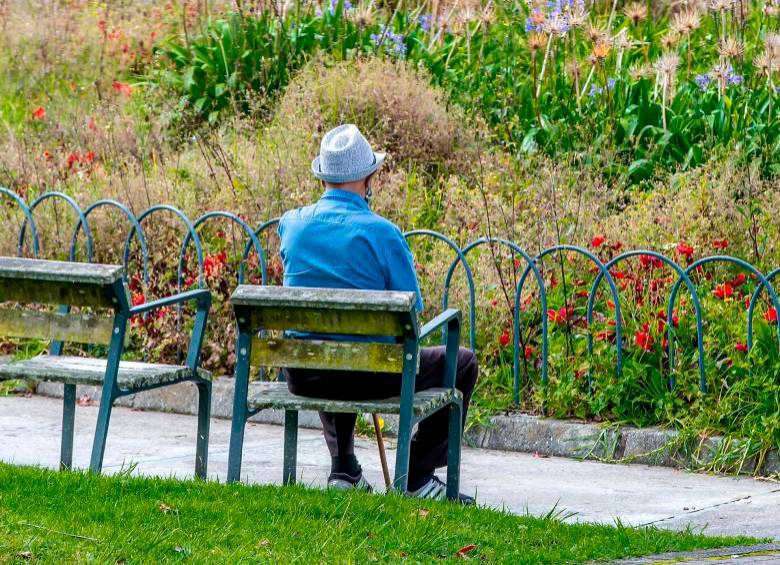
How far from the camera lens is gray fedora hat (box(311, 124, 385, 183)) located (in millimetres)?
5742

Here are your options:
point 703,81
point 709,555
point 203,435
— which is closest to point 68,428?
point 203,435

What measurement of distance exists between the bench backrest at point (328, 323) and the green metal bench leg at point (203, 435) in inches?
30.9

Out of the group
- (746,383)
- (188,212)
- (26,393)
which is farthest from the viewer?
(188,212)

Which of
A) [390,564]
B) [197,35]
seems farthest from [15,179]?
[390,564]

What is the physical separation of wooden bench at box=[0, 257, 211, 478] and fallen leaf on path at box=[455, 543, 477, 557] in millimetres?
1756

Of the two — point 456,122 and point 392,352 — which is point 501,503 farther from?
point 456,122

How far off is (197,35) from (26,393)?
574 centimetres

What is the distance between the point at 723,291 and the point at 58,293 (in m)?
3.48

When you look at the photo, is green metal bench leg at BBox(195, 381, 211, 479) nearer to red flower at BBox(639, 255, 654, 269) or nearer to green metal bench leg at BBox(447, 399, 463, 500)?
green metal bench leg at BBox(447, 399, 463, 500)

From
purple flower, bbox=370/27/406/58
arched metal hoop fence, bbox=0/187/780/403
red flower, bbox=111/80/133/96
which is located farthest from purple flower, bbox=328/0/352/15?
arched metal hoop fence, bbox=0/187/780/403

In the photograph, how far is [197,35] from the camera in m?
13.7

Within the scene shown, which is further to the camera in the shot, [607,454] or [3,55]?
[3,55]

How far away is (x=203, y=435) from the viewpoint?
619cm

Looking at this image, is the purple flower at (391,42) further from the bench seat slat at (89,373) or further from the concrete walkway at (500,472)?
the bench seat slat at (89,373)
